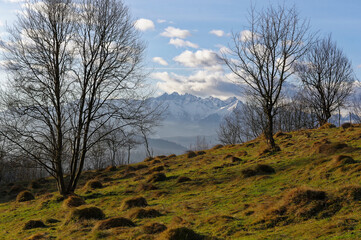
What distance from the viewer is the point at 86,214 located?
11.3 meters

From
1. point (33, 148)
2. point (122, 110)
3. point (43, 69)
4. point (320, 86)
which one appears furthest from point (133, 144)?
point (320, 86)

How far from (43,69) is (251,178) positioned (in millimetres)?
14520

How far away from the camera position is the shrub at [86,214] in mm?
11117

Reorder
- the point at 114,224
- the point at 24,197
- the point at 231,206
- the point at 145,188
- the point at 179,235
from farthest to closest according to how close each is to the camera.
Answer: the point at 24,197, the point at 145,188, the point at 231,206, the point at 114,224, the point at 179,235

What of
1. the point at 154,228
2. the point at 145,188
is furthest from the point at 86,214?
the point at 145,188

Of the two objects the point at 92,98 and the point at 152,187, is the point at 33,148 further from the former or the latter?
the point at 152,187

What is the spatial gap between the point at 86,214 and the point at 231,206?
5.99 meters

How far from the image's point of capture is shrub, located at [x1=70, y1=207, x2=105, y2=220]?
11.1 meters

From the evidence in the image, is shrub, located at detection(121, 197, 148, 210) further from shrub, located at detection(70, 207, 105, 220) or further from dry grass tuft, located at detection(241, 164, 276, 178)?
dry grass tuft, located at detection(241, 164, 276, 178)

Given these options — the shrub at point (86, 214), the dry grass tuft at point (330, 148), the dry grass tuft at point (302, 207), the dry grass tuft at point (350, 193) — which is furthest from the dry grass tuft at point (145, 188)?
the dry grass tuft at point (350, 193)

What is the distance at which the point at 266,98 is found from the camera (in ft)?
69.2

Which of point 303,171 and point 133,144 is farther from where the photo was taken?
point 133,144

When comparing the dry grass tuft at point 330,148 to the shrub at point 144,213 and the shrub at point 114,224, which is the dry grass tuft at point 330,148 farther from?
the shrub at point 114,224

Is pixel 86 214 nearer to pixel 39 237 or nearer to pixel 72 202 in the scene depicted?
pixel 39 237
